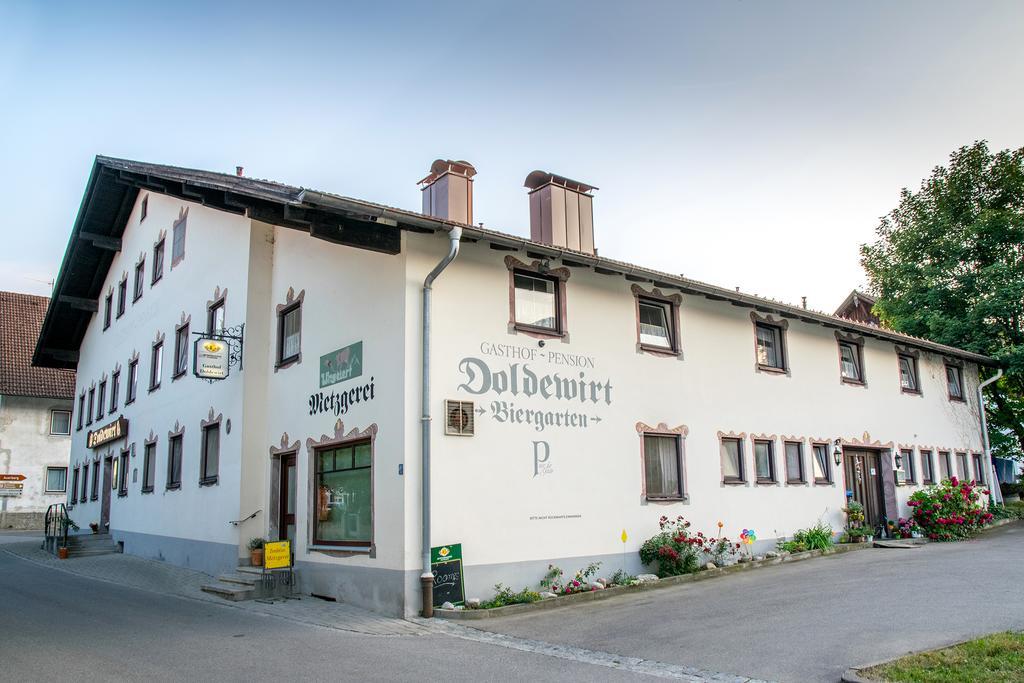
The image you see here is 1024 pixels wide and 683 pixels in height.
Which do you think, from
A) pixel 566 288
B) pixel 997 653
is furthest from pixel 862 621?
pixel 566 288

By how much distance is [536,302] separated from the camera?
14.0 meters

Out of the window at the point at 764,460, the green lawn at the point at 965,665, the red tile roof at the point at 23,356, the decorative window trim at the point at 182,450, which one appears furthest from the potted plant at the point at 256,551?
the red tile roof at the point at 23,356

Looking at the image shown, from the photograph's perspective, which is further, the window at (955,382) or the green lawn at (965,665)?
the window at (955,382)

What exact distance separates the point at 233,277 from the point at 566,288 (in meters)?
7.58

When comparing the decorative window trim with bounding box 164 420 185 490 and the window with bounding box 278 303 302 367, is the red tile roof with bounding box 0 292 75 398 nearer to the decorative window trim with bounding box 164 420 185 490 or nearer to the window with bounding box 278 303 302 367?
the decorative window trim with bounding box 164 420 185 490

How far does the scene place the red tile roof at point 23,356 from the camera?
124 feet

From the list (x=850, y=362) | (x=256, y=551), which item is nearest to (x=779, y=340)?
(x=850, y=362)

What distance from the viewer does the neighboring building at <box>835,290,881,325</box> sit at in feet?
121

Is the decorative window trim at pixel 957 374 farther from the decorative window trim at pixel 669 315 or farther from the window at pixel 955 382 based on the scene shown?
the decorative window trim at pixel 669 315

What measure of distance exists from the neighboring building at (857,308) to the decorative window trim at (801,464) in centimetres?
2055

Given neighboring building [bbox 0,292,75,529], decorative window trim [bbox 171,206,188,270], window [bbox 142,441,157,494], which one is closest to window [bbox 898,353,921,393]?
decorative window trim [bbox 171,206,188,270]

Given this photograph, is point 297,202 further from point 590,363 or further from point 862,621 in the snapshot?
point 862,621

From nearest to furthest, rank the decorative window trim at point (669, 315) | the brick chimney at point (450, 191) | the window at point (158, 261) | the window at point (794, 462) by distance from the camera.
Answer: the brick chimney at point (450, 191) → the decorative window trim at point (669, 315) → the window at point (794, 462) → the window at point (158, 261)

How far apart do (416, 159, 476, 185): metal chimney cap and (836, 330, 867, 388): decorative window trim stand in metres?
10.2
